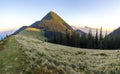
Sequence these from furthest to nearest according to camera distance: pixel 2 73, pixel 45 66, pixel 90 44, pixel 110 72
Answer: pixel 90 44, pixel 110 72, pixel 45 66, pixel 2 73

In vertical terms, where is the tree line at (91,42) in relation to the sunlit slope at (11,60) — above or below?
above

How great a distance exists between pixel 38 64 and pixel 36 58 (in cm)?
194

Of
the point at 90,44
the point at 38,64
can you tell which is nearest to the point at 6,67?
the point at 38,64

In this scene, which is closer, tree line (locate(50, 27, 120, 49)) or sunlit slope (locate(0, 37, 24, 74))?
sunlit slope (locate(0, 37, 24, 74))

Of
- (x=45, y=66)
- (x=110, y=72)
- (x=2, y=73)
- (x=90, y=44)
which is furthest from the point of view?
(x=90, y=44)

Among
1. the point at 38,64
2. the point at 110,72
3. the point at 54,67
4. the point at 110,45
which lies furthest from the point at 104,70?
the point at 110,45

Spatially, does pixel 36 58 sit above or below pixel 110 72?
above

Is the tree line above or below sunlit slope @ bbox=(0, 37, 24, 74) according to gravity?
above

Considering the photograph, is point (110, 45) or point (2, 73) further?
point (110, 45)

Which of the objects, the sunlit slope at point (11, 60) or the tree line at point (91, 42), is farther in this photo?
the tree line at point (91, 42)

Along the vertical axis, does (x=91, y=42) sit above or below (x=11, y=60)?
above

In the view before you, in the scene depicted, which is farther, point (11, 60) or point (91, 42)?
point (91, 42)

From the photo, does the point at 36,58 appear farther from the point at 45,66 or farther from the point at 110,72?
the point at 110,72

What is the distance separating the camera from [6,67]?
2536 cm
